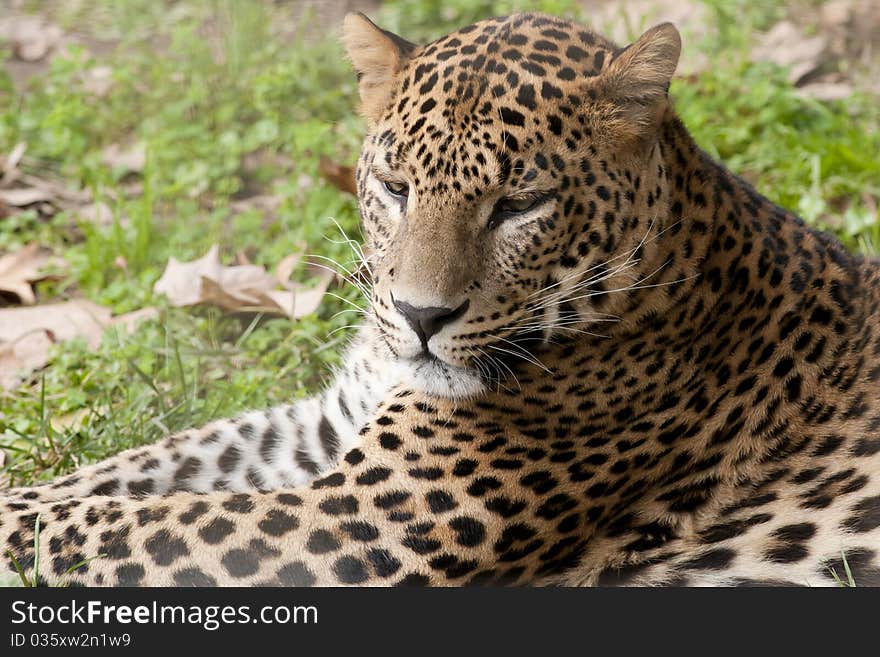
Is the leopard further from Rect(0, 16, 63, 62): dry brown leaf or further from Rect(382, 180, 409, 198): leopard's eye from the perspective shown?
Rect(0, 16, 63, 62): dry brown leaf

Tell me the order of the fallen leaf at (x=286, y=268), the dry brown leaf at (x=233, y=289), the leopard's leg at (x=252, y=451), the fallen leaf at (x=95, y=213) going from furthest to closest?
1. the fallen leaf at (x=95, y=213)
2. the fallen leaf at (x=286, y=268)
3. the dry brown leaf at (x=233, y=289)
4. the leopard's leg at (x=252, y=451)

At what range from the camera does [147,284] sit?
8.96 metres

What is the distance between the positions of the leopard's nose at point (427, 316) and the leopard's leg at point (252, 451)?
149 centimetres

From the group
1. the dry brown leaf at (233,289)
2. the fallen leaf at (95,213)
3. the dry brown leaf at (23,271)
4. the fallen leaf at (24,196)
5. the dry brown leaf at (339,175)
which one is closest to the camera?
Result: the dry brown leaf at (233,289)

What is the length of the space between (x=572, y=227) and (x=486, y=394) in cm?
84

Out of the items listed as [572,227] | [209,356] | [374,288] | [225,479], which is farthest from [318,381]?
[572,227]

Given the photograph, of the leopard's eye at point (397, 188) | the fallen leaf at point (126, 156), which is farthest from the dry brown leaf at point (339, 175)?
the leopard's eye at point (397, 188)

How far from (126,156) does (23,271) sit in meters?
2.00

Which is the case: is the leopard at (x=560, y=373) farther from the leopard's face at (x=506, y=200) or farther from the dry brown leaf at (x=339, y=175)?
the dry brown leaf at (x=339, y=175)

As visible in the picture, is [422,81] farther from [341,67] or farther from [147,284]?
[341,67]

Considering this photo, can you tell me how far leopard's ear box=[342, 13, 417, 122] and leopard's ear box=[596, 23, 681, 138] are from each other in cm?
100

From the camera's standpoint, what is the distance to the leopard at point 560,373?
17.4ft

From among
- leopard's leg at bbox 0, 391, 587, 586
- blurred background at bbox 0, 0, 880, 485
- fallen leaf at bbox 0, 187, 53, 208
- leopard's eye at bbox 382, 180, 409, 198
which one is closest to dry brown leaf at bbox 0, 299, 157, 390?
blurred background at bbox 0, 0, 880, 485

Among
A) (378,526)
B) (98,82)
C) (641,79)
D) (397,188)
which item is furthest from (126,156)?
(641,79)
